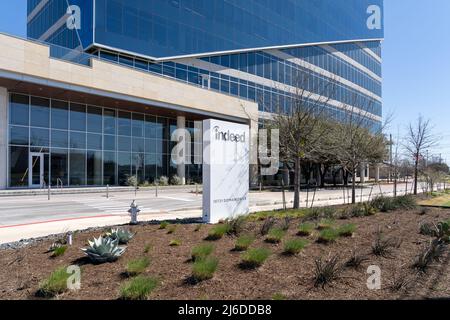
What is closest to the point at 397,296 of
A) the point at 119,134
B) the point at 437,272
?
the point at 437,272

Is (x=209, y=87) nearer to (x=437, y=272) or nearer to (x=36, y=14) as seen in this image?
(x=36, y=14)

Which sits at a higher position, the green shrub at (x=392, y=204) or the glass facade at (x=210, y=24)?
the glass facade at (x=210, y=24)

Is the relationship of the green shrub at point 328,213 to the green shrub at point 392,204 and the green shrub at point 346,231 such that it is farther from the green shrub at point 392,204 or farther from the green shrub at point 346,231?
the green shrub at point 392,204

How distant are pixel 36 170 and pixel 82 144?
4101 millimetres

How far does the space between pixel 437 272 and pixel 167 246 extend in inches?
190

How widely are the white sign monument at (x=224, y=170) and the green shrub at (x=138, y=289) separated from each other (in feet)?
17.2

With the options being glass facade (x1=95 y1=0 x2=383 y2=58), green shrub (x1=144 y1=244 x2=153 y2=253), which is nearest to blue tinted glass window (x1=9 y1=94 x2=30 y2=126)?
glass facade (x1=95 y1=0 x2=383 y2=58)

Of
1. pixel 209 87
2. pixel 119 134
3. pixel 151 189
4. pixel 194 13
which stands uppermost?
pixel 194 13

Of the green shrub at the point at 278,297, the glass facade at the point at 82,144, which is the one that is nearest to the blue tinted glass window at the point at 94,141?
the glass facade at the point at 82,144

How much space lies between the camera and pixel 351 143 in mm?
15719

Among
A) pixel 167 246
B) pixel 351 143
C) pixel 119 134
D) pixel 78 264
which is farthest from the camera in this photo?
pixel 119 134

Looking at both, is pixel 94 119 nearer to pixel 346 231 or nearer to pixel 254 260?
pixel 346 231

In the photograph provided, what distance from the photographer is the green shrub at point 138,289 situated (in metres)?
4.43

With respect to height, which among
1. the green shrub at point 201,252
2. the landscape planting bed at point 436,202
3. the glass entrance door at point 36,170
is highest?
the glass entrance door at point 36,170
